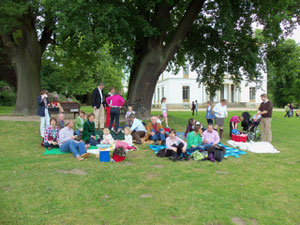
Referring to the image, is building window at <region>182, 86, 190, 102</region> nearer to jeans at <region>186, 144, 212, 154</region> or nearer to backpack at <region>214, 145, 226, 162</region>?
jeans at <region>186, 144, 212, 154</region>

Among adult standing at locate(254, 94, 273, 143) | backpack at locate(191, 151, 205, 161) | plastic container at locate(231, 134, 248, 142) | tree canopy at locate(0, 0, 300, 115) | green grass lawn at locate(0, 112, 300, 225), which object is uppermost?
tree canopy at locate(0, 0, 300, 115)

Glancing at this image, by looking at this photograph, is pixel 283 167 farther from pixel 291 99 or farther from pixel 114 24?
pixel 291 99

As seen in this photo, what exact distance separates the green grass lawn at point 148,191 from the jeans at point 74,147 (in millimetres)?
257

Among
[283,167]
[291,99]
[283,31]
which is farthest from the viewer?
[291,99]

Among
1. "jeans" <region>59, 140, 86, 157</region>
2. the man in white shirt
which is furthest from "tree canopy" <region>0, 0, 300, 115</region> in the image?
"jeans" <region>59, 140, 86, 157</region>

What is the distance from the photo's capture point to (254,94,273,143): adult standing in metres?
9.10

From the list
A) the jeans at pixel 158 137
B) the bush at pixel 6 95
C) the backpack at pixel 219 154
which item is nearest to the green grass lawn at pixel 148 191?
the backpack at pixel 219 154

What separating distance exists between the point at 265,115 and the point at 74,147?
7005 millimetres

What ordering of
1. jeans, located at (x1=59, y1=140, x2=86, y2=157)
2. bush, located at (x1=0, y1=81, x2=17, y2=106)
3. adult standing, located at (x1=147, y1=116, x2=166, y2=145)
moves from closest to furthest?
jeans, located at (x1=59, y1=140, x2=86, y2=157)
adult standing, located at (x1=147, y1=116, x2=166, y2=145)
bush, located at (x1=0, y1=81, x2=17, y2=106)

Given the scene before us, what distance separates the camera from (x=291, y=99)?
2207 inches

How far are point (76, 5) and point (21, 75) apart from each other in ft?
25.8

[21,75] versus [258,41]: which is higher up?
[258,41]

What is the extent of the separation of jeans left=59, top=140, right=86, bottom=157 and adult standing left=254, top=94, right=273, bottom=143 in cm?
643

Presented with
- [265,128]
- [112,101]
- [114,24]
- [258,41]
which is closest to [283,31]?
[258,41]
